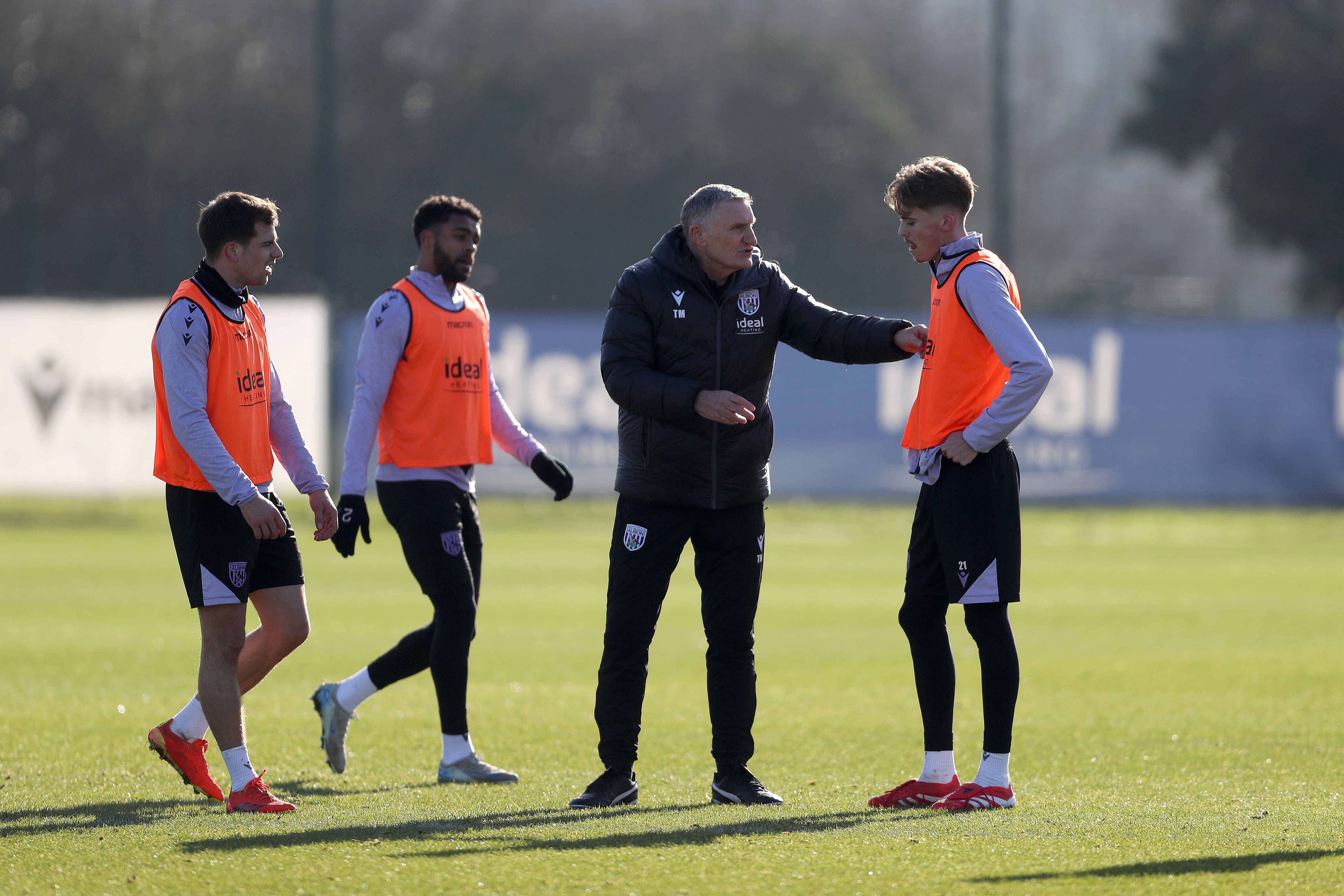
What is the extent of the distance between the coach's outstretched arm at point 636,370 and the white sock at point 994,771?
1526 mm

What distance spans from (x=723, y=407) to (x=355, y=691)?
2.19m

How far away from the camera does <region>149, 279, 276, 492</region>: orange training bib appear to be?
554cm

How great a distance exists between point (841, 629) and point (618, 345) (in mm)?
6363

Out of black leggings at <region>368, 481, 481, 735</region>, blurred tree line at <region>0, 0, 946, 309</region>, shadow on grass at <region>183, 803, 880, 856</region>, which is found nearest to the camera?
shadow on grass at <region>183, 803, 880, 856</region>

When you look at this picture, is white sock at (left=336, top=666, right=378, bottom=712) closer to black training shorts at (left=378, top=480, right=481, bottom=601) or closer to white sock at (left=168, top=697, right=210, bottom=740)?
black training shorts at (left=378, top=480, right=481, bottom=601)

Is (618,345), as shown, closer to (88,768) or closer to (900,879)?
(900,879)

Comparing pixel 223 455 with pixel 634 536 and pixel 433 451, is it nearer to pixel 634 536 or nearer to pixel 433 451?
pixel 433 451

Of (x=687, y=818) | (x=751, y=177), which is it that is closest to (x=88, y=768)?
(x=687, y=818)

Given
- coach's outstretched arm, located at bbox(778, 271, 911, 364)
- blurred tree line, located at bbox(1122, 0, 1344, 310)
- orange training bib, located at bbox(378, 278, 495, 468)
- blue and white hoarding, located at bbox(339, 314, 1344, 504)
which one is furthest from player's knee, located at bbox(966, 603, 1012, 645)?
blurred tree line, located at bbox(1122, 0, 1344, 310)

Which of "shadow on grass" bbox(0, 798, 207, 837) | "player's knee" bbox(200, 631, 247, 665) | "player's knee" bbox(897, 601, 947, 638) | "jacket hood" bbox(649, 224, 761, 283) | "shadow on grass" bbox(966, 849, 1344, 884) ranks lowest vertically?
"shadow on grass" bbox(0, 798, 207, 837)

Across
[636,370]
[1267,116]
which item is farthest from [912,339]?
[1267,116]

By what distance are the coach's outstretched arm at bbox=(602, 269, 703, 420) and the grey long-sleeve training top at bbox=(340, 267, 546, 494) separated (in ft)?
3.67

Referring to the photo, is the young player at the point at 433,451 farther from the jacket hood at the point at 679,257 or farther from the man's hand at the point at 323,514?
the jacket hood at the point at 679,257

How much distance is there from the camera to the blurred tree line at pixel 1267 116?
30.5m
